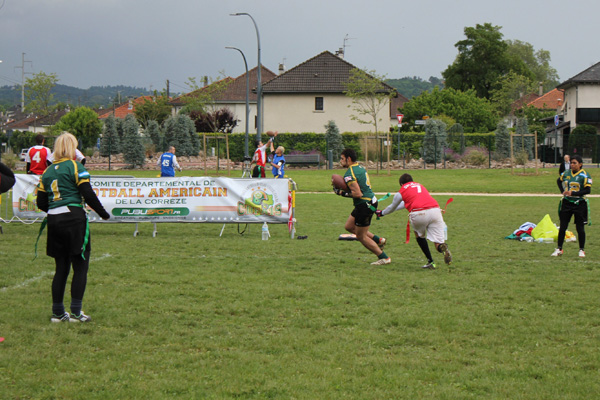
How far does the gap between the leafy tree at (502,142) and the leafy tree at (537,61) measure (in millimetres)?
74797

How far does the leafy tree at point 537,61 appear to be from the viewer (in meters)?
119

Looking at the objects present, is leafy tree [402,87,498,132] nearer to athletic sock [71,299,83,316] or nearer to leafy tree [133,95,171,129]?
leafy tree [133,95,171,129]

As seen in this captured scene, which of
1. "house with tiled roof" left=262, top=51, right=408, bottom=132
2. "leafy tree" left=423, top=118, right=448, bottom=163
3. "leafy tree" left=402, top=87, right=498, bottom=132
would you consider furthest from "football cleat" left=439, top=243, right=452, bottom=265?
"leafy tree" left=402, top=87, right=498, bottom=132

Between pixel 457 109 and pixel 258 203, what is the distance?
56404 millimetres

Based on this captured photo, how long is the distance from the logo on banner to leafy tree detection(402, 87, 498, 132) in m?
54.0

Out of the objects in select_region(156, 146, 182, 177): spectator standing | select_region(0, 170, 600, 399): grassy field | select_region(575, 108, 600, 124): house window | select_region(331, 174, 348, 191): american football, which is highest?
select_region(575, 108, 600, 124): house window

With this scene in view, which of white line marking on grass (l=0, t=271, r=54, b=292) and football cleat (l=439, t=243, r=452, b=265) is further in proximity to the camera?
football cleat (l=439, t=243, r=452, b=265)

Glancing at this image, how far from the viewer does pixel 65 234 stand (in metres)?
6.87

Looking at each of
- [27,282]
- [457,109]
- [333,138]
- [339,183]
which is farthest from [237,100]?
[27,282]

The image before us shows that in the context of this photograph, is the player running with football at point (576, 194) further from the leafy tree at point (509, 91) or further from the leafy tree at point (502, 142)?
the leafy tree at point (509, 91)

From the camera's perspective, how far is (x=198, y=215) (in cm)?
1416

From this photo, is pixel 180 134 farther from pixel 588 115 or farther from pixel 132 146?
pixel 588 115

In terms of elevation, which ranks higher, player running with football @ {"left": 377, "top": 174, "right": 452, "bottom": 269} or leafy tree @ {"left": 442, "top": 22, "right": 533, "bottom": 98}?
leafy tree @ {"left": 442, "top": 22, "right": 533, "bottom": 98}

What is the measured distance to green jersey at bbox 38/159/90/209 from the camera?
273 inches
